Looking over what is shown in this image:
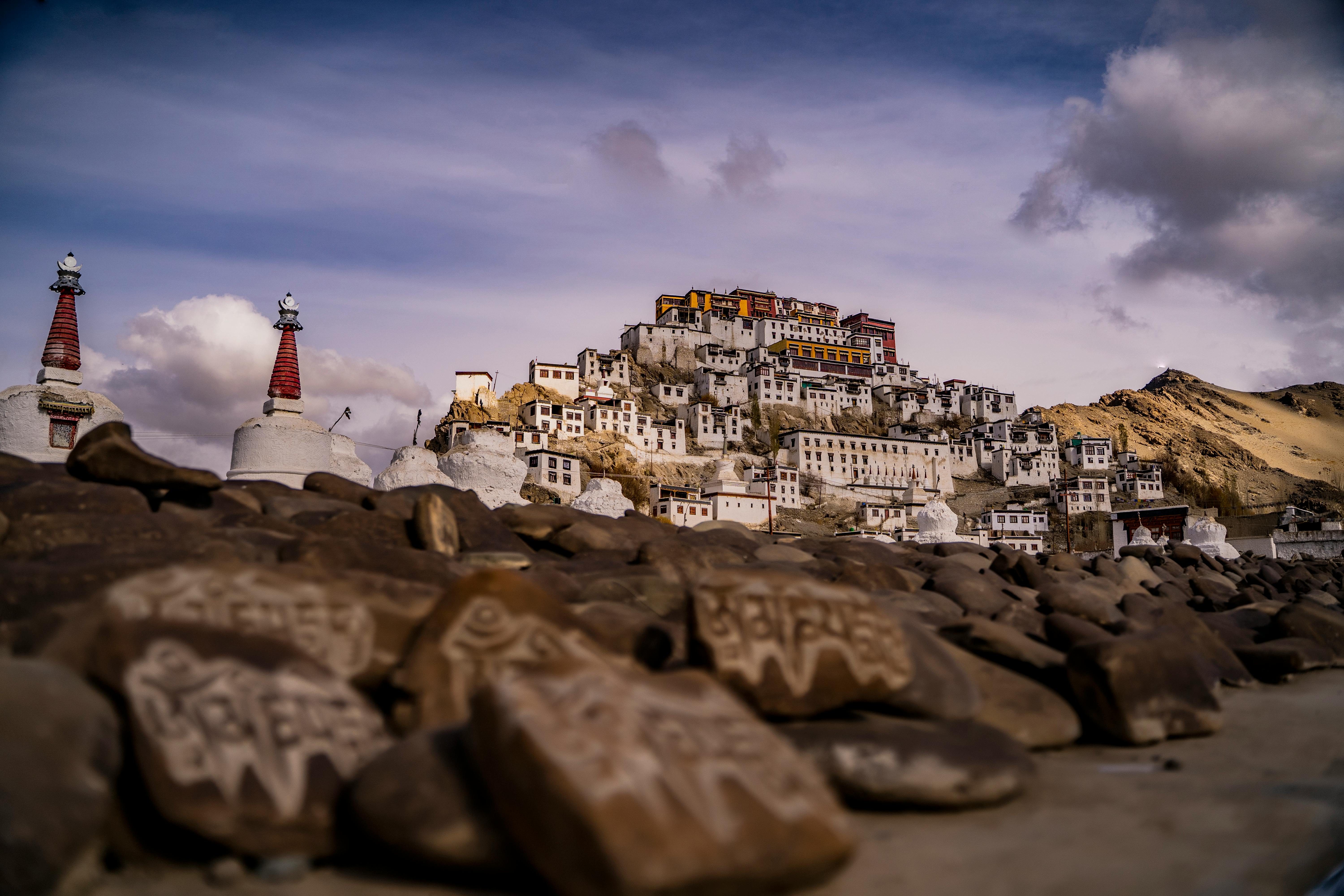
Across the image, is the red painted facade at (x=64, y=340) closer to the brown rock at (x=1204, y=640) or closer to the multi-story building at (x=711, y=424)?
the brown rock at (x=1204, y=640)

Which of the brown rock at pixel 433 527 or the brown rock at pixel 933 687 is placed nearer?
the brown rock at pixel 933 687

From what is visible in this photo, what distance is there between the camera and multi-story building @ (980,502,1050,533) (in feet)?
232

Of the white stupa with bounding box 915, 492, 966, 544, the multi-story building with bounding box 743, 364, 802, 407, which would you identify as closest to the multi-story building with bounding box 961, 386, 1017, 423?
the multi-story building with bounding box 743, 364, 802, 407

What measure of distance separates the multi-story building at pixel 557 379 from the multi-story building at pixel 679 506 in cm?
2177

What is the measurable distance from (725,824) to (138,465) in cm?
616

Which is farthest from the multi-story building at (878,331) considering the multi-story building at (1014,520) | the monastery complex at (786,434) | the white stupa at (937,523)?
the white stupa at (937,523)

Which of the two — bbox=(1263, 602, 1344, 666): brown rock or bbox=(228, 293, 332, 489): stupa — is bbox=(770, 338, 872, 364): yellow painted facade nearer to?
bbox=(228, 293, 332, 489): stupa

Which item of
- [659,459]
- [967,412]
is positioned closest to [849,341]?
[967,412]

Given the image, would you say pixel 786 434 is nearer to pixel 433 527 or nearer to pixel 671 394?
pixel 671 394

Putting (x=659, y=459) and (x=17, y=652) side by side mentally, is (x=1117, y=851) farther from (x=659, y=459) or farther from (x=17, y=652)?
(x=659, y=459)

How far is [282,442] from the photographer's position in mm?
19109

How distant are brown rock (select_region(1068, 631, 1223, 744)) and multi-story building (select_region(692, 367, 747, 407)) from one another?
259 ft

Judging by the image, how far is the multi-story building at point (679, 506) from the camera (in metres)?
52.6

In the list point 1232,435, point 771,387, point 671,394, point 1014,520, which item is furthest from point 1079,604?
point 1232,435
